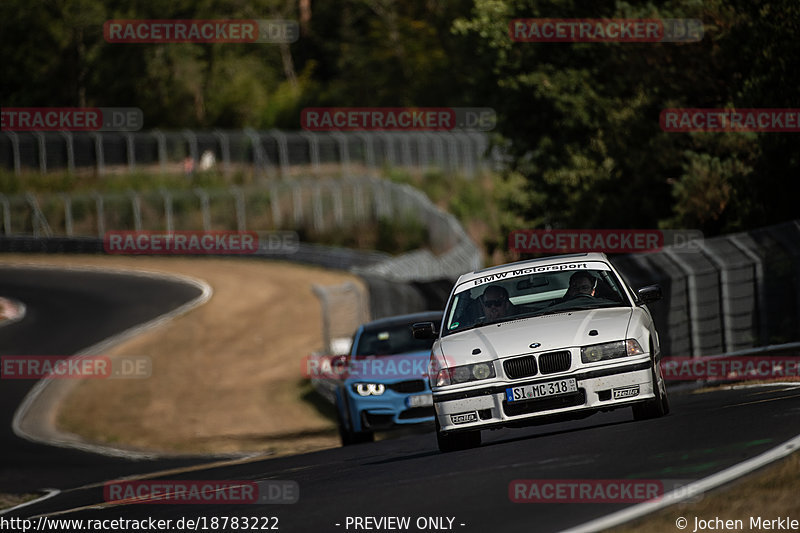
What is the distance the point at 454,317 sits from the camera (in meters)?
12.0

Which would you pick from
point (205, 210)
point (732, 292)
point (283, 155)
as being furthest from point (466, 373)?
Answer: point (283, 155)

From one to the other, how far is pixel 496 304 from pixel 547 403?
4.80 ft

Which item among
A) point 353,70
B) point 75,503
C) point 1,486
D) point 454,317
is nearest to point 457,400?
point 454,317

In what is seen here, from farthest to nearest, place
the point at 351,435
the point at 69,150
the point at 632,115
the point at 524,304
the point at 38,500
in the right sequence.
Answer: the point at 69,150 < the point at 632,115 < the point at 351,435 < the point at 38,500 < the point at 524,304

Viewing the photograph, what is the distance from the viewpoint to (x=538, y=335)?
10.7 m

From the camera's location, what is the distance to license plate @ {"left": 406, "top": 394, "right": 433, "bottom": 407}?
16312 mm

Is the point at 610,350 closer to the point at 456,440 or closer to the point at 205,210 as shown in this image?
the point at 456,440

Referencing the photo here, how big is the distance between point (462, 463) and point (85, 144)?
185 ft

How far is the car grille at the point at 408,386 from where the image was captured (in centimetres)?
1639

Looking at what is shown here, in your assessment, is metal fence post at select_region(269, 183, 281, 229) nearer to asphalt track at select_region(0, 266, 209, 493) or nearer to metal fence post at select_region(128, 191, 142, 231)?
metal fence post at select_region(128, 191, 142, 231)

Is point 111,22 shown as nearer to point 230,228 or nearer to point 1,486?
point 230,228

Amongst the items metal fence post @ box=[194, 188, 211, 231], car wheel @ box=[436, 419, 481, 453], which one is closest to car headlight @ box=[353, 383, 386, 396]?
car wheel @ box=[436, 419, 481, 453]

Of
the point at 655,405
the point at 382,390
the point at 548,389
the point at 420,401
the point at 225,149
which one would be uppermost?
the point at 225,149

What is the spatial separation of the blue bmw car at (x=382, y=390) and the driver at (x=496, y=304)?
4570 mm
